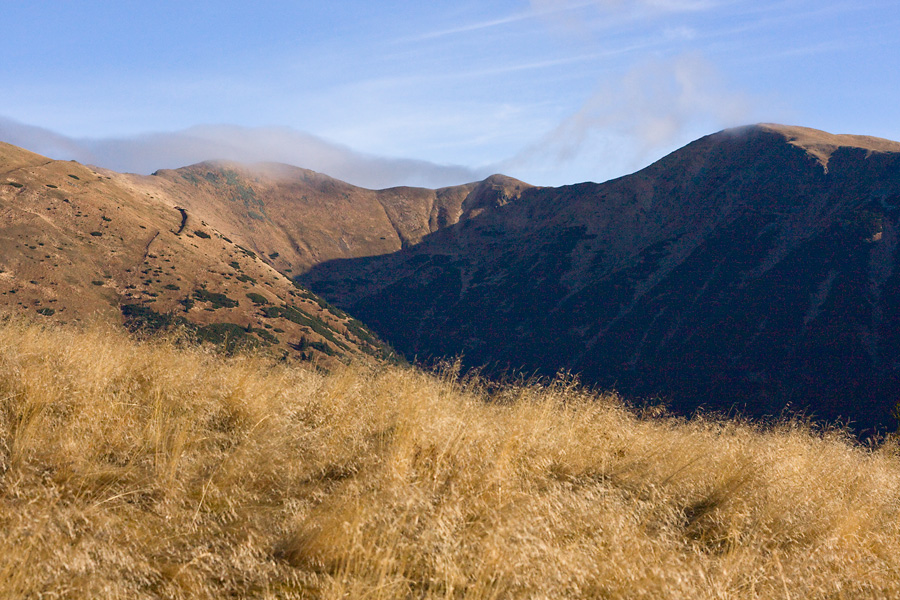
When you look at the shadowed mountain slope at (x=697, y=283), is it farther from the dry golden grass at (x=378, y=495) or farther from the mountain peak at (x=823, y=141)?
the dry golden grass at (x=378, y=495)

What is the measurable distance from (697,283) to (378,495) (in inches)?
3998

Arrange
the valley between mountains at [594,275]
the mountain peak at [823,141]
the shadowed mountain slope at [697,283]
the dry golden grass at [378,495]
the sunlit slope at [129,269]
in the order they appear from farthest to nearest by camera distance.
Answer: the mountain peak at [823,141]
the shadowed mountain slope at [697,283]
the valley between mountains at [594,275]
the sunlit slope at [129,269]
the dry golden grass at [378,495]

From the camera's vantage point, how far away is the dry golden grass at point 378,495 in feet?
10.2

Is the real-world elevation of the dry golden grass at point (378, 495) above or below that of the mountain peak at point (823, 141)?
below

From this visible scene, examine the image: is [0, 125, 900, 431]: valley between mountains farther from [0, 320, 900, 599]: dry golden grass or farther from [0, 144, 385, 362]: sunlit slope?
[0, 320, 900, 599]: dry golden grass

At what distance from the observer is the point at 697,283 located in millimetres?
94250

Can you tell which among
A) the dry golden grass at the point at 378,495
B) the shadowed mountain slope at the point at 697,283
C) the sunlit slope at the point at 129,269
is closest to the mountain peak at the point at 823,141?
the shadowed mountain slope at the point at 697,283

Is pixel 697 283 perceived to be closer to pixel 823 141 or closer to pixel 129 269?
pixel 823 141

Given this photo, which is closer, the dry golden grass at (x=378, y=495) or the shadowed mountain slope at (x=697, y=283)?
the dry golden grass at (x=378, y=495)

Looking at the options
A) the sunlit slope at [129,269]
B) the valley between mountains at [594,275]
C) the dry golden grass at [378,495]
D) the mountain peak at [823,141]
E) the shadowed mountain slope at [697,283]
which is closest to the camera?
the dry golden grass at [378,495]

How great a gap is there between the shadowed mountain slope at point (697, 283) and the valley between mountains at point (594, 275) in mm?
363

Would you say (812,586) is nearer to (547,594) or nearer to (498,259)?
(547,594)

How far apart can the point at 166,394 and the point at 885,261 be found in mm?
94560

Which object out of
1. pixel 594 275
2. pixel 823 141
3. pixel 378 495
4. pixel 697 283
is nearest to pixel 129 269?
pixel 378 495
